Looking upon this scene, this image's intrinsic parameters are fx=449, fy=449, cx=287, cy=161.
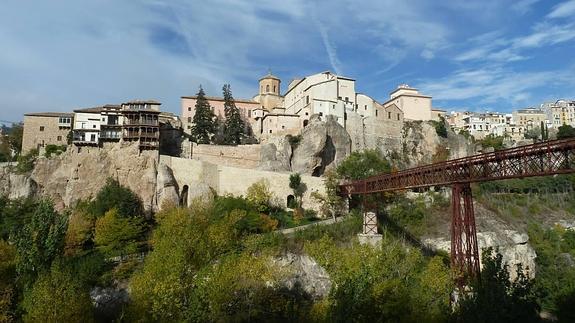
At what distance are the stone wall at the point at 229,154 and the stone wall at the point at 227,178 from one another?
5446 mm

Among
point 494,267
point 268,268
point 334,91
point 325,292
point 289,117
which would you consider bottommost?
point 325,292

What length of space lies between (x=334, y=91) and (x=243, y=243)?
1374 inches

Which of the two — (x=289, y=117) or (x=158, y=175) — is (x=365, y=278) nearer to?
(x=158, y=175)

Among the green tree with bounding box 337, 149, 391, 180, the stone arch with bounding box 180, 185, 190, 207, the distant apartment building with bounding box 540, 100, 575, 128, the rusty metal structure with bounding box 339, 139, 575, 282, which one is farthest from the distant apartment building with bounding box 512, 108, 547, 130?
the rusty metal structure with bounding box 339, 139, 575, 282

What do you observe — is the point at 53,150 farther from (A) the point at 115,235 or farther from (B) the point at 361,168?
(B) the point at 361,168

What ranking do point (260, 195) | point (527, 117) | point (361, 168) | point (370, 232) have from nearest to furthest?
1. point (370, 232)
2. point (260, 195)
3. point (361, 168)
4. point (527, 117)

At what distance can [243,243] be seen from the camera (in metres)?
36.9

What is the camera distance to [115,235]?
131 ft

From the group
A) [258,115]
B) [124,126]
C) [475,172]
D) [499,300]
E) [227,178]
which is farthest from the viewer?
[258,115]

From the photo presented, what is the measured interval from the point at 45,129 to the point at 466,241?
183 feet

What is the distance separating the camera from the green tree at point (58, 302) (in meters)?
21.2

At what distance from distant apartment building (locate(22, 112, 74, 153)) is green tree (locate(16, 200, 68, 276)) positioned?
2797 cm

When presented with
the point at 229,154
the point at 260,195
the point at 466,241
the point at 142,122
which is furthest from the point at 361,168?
the point at 466,241

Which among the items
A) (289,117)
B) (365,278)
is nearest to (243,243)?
(365,278)
